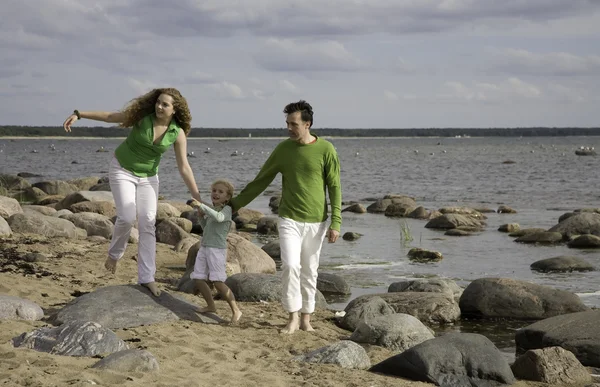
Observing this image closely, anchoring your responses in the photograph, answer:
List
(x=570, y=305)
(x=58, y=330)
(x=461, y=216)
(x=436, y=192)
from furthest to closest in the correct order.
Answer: (x=436, y=192)
(x=461, y=216)
(x=570, y=305)
(x=58, y=330)

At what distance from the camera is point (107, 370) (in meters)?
6.35

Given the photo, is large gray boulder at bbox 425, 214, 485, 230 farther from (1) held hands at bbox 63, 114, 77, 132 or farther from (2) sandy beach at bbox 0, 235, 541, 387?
(1) held hands at bbox 63, 114, 77, 132

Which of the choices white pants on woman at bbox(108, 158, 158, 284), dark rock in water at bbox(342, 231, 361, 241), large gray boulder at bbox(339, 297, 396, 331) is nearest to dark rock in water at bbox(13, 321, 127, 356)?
white pants on woman at bbox(108, 158, 158, 284)

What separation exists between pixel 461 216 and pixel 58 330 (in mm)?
16809

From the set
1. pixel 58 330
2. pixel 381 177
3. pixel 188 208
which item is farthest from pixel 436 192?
pixel 58 330

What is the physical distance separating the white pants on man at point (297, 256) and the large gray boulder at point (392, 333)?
2.73 feet

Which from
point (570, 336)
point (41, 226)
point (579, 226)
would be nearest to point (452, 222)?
point (579, 226)

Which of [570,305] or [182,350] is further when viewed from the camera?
[570,305]

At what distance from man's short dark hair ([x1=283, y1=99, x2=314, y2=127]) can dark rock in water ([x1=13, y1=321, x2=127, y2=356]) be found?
8.58ft

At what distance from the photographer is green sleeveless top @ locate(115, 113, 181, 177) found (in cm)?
793

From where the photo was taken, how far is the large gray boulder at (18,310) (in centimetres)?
796

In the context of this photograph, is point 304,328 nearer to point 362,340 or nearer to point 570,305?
point 362,340

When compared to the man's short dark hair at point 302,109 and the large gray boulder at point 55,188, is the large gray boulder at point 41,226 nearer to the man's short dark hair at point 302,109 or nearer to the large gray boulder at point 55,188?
the man's short dark hair at point 302,109

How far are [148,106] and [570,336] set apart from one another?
5030 mm
